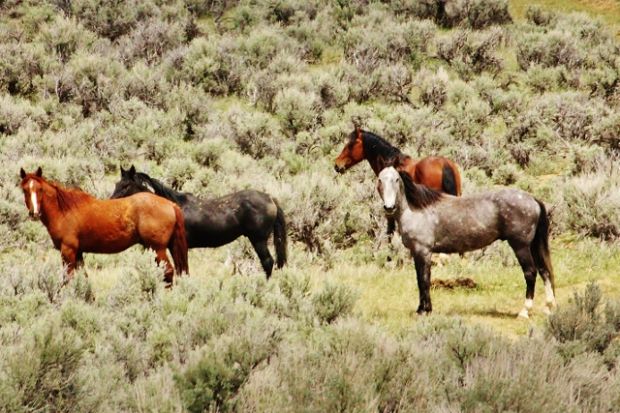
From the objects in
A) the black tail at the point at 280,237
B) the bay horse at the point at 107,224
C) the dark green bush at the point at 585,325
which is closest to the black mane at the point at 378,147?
the black tail at the point at 280,237

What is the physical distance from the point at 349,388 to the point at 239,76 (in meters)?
20.8

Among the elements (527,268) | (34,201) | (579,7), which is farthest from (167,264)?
(579,7)

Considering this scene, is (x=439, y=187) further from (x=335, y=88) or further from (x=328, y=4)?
(x=328, y=4)

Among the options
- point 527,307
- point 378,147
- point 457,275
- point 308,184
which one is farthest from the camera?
point 308,184

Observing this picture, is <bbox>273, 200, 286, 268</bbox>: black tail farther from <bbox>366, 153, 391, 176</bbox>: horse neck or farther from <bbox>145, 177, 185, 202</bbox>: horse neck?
<bbox>366, 153, 391, 176</bbox>: horse neck

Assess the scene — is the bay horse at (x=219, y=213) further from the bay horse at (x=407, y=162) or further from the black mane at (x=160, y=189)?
the bay horse at (x=407, y=162)

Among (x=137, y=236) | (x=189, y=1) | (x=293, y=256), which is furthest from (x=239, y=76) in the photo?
(x=137, y=236)

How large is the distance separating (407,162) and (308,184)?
9.08 feet

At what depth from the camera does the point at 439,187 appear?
456 inches

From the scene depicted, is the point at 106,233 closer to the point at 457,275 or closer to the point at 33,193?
the point at 33,193

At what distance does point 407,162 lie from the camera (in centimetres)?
1196

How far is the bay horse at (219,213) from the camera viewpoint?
9.42 metres

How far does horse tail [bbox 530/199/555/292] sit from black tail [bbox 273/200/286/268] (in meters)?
3.55

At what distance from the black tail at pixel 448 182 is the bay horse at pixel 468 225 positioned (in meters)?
3.05
